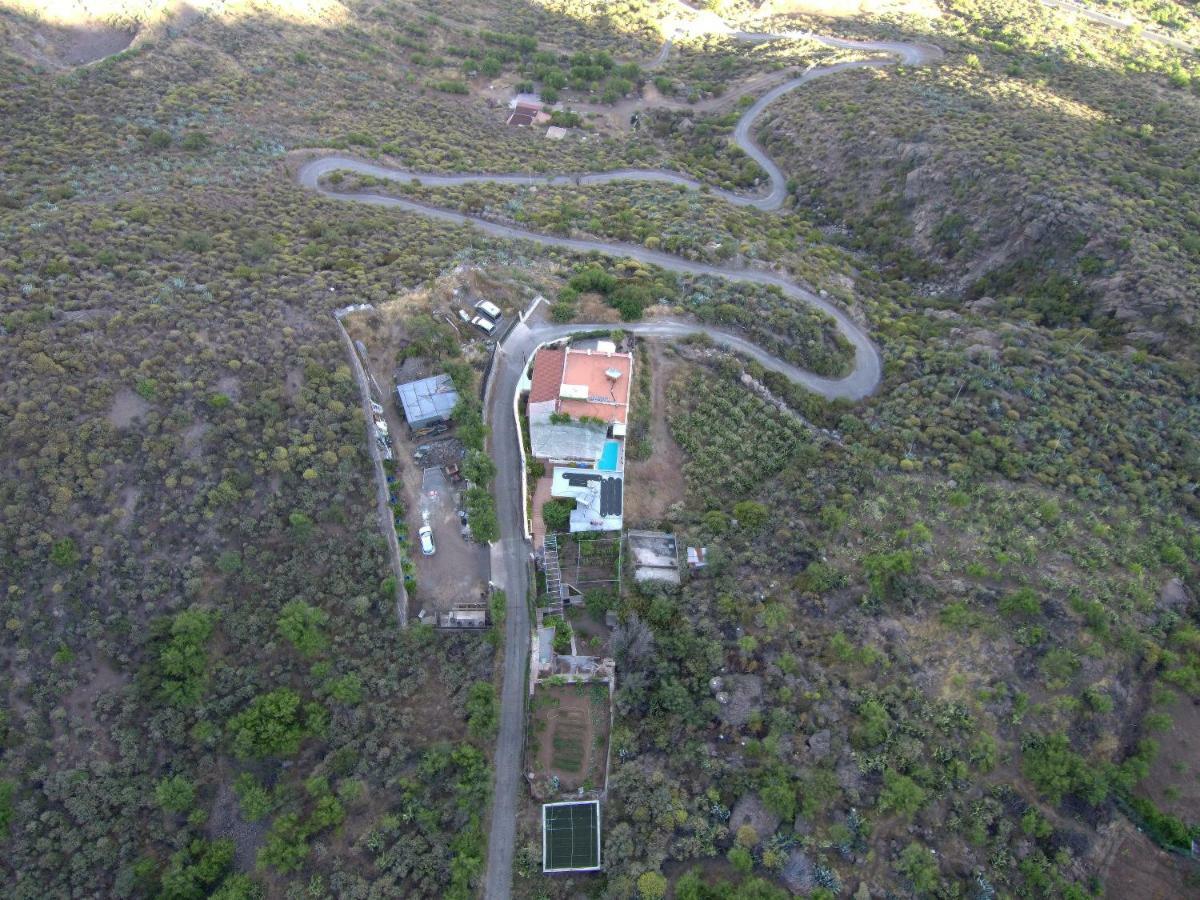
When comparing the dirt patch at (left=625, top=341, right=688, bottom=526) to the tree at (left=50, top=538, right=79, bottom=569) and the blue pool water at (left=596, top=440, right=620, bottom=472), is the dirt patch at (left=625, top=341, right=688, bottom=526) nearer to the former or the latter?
the blue pool water at (left=596, top=440, right=620, bottom=472)

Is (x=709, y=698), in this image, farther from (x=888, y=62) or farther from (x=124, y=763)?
(x=888, y=62)

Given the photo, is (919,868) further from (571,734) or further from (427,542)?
(427,542)

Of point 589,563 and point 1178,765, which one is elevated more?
point 589,563

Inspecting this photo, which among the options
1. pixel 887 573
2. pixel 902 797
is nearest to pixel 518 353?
pixel 887 573

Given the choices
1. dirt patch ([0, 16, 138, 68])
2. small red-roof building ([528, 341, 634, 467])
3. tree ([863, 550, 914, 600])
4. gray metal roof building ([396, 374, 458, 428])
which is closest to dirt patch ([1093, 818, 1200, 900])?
tree ([863, 550, 914, 600])

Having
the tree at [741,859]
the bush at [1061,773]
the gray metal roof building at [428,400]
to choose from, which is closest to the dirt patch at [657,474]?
the gray metal roof building at [428,400]
